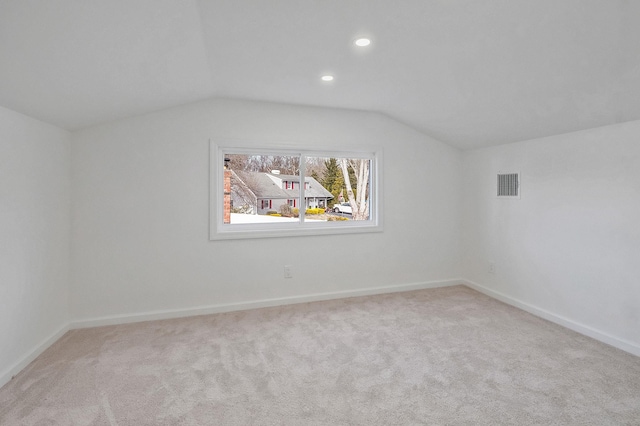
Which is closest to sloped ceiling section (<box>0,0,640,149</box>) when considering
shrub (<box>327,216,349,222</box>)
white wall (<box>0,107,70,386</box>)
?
white wall (<box>0,107,70,386</box>)

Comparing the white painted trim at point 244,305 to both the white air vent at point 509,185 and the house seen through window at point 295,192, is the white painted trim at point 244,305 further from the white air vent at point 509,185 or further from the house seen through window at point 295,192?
the white air vent at point 509,185

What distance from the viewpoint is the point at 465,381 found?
2043mm

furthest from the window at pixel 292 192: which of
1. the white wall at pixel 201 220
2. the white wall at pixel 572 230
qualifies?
the white wall at pixel 572 230

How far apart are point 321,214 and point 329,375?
1.98 m

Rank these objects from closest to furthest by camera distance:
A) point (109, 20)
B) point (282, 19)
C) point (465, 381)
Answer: point (109, 20) → point (282, 19) → point (465, 381)

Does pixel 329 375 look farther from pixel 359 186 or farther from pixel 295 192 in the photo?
pixel 359 186

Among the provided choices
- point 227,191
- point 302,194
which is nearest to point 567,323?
point 302,194

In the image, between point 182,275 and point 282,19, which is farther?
point 182,275

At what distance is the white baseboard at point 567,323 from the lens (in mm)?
2422

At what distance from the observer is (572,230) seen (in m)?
2.81

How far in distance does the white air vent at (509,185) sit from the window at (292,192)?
1325 millimetres

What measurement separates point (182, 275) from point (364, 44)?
8.55 ft

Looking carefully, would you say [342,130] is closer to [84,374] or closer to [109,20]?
[109,20]

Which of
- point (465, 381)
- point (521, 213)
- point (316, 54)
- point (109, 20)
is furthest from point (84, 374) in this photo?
point (521, 213)
